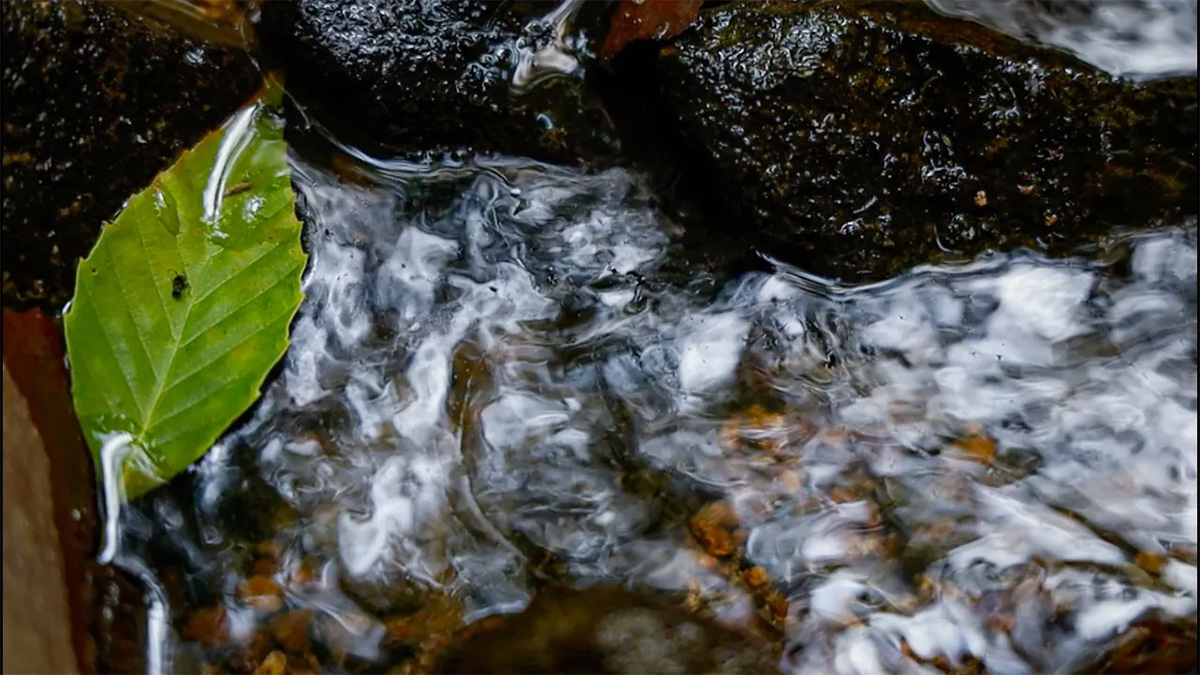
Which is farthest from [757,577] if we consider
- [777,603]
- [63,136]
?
[63,136]

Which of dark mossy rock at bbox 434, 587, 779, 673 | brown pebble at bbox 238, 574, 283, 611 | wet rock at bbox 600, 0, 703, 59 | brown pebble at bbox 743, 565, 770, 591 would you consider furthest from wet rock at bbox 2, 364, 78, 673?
wet rock at bbox 600, 0, 703, 59

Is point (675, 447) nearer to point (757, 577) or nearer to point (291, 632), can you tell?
point (757, 577)

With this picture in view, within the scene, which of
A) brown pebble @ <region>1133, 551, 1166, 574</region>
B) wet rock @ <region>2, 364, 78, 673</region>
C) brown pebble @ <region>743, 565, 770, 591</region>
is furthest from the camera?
brown pebble @ <region>743, 565, 770, 591</region>

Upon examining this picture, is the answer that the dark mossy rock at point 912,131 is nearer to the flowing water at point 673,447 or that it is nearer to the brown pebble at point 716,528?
the flowing water at point 673,447

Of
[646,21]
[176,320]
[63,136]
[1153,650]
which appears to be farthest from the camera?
[646,21]

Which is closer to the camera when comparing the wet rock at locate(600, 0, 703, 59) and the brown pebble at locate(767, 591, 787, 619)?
the brown pebble at locate(767, 591, 787, 619)

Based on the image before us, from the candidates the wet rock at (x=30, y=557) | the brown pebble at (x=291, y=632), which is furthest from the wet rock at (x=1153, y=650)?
the wet rock at (x=30, y=557)

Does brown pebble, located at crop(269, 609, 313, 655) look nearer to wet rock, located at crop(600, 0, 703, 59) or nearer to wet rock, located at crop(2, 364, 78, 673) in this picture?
wet rock, located at crop(2, 364, 78, 673)
